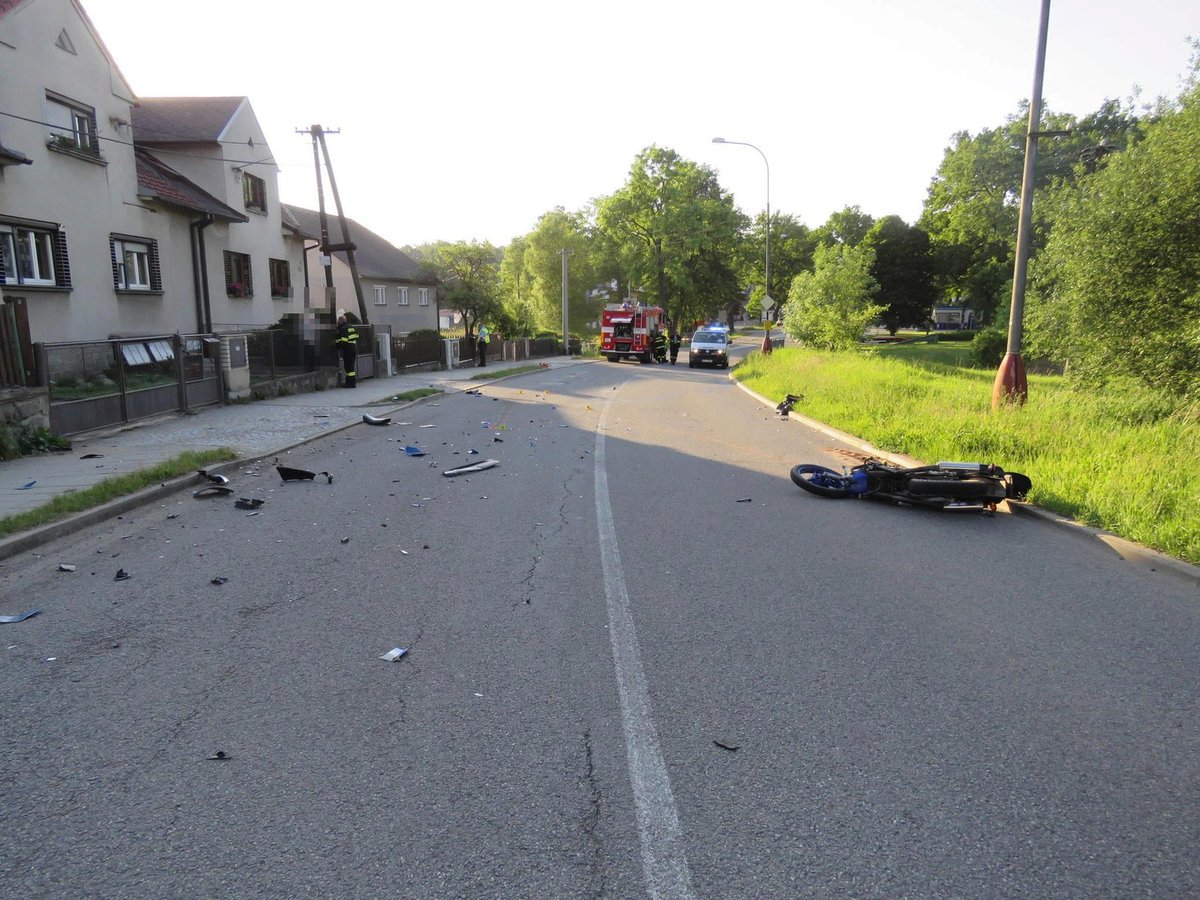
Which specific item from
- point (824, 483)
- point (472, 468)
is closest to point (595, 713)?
point (824, 483)

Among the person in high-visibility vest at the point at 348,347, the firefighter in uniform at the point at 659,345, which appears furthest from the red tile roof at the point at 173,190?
the firefighter in uniform at the point at 659,345

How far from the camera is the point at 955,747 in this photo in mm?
3723

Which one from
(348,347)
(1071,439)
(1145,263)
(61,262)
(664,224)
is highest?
(664,224)

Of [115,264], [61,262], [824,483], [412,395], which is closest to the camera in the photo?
[824,483]

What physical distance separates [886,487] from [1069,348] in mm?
9792

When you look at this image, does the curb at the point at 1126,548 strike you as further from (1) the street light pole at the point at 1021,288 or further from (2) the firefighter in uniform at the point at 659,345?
(2) the firefighter in uniform at the point at 659,345

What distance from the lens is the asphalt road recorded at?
2.91m

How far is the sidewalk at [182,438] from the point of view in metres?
9.32

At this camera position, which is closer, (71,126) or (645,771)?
(645,771)

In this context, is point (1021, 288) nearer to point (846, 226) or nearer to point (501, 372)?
point (501, 372)

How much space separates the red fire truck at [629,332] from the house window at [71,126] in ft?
96.6

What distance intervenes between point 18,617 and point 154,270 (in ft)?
63.4

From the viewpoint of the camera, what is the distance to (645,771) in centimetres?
349

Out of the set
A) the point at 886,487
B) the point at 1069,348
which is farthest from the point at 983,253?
the point at 886,487
